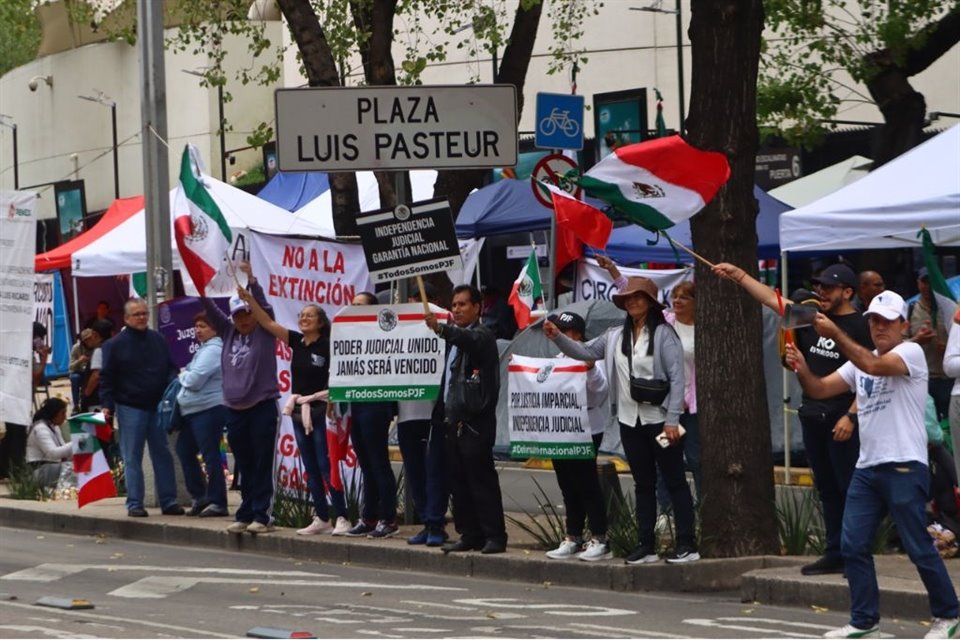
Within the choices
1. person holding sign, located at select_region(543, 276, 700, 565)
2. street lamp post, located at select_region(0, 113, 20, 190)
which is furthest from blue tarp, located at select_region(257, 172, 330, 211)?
street lamp post, located at select_region(0, 113, 20, 190)

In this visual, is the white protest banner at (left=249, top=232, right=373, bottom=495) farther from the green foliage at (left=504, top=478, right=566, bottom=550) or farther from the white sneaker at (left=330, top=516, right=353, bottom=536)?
the green foliage at (left=504, top=478, right=566, bottom=550)

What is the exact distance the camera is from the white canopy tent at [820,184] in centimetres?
2456

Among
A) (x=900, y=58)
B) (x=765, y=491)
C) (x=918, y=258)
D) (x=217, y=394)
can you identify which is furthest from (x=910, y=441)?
(x=918, y=258)

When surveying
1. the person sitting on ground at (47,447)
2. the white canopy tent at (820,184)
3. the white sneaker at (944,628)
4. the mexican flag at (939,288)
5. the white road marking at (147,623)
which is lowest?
the white road marking at (147,623)

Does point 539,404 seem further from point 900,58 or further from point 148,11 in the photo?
point 900,58

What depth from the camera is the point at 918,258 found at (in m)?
25.3

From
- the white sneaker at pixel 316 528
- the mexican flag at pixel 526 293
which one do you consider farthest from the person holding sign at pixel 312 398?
the mexican flag at pixel 526 293

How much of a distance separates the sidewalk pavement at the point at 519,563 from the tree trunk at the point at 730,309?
1.25ft

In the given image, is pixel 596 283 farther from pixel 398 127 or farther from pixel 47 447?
pixel 398 127

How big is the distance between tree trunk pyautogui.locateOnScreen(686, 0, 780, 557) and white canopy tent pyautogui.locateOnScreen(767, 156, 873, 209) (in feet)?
40.5

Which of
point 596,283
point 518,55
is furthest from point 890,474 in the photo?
point 596,283

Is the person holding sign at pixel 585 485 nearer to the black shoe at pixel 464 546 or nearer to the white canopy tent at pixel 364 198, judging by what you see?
the black shoe at pixel 464 546

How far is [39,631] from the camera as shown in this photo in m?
9.39

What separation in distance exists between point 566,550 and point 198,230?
503cm
